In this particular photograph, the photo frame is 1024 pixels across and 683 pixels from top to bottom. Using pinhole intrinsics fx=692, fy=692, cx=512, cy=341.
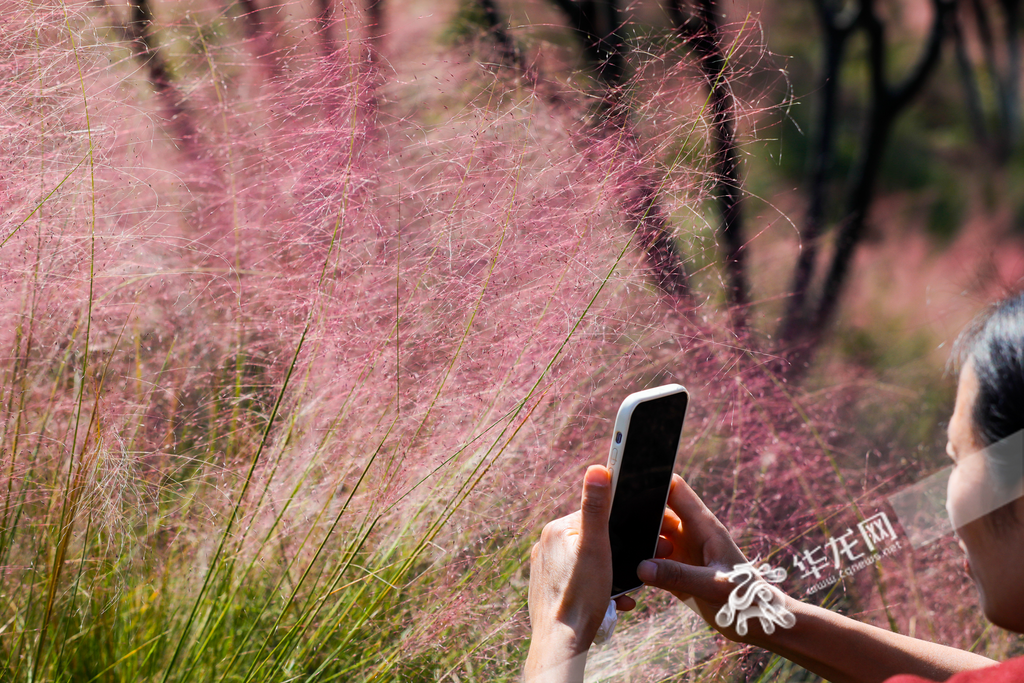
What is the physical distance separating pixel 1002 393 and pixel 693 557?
0.33 m

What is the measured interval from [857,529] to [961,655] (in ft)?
1.31

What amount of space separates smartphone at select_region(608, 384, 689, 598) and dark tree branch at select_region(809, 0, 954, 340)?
1.27 m

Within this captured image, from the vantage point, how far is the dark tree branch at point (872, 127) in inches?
71.1

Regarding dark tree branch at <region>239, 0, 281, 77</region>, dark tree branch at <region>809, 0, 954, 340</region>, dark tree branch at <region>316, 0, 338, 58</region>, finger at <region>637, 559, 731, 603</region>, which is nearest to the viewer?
finger at <region>637, 559, 731, 603</region>

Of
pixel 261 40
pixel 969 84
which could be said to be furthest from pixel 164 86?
pixel 969 84

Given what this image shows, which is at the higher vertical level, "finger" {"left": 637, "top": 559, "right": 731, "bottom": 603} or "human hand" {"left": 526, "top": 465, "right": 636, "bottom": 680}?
"human hand" {"left": 526, "top": 465, "right": 636, "bottom": 680}

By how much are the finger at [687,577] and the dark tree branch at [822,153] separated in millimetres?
1151

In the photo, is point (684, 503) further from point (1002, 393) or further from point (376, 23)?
point (376, 23)

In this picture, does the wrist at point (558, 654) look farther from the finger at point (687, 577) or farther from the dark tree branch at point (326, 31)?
the dark tree branch at point (326, 31)

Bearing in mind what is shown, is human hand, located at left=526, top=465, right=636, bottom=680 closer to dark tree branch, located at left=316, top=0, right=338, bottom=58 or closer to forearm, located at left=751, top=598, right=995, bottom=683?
forearm, located at left=751, top=598, right=995, bottom=683

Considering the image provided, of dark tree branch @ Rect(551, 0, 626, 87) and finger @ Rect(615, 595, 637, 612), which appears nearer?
finger @ Rect(615, 595, 637, 612)

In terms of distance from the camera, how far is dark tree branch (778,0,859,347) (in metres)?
1.82

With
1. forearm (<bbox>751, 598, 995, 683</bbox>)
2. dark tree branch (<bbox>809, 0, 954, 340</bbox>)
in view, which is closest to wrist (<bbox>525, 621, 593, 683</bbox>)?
forearm (<bbox>751, 598, 995, 683</bbox>)

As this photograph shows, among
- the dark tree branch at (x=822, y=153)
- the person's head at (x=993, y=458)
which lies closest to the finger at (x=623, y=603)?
the person's head at (x=993, y=458)
